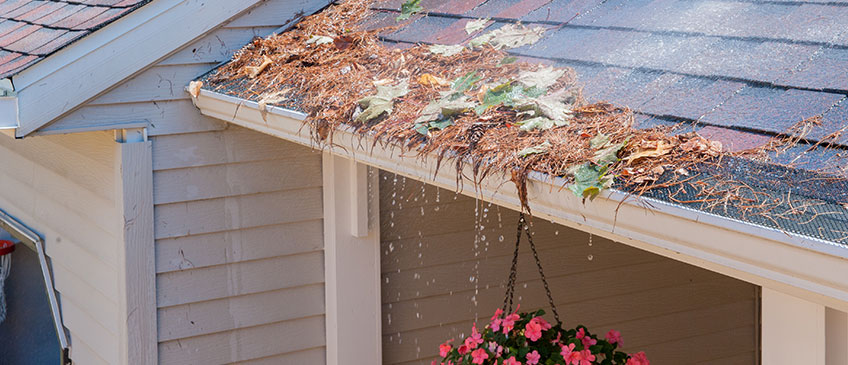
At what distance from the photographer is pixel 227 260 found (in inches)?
141

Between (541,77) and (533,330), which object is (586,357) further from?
(541,77)

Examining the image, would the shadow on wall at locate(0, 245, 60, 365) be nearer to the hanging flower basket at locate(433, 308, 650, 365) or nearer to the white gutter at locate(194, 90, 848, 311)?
the hanging flower basket at locate(433, 308, 650, 365)

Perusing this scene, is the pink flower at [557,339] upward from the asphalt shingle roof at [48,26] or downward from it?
downward

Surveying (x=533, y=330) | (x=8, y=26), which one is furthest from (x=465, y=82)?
(x=8, y=26)

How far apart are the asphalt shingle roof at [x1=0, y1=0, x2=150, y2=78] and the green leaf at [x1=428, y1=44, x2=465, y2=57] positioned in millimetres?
1153

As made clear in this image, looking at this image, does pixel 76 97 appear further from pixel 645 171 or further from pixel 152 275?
pixel 645 171

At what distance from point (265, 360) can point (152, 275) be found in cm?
60

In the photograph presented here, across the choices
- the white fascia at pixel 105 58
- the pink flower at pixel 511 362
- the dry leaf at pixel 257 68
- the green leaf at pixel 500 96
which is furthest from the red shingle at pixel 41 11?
the pink flower at pixel 511 362

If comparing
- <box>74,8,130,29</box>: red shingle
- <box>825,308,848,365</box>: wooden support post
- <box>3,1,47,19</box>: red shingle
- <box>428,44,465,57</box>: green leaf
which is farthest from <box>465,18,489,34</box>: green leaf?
<box>3,1,47,19</box>: red shingle

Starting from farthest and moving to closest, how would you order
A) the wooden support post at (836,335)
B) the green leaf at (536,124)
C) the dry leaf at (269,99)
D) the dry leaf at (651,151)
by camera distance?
the dry leaf at (269,99)
the green leaf at (536,124)
the dry leaf at (651,151)
the wooden support post at (836,335)

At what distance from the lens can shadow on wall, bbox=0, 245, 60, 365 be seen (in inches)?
269

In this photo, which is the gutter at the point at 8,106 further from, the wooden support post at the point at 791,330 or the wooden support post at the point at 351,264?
the wooden support post at the point at 791,330

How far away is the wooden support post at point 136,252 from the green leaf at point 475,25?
1.31 meters

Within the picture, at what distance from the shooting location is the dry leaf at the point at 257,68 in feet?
11.0
